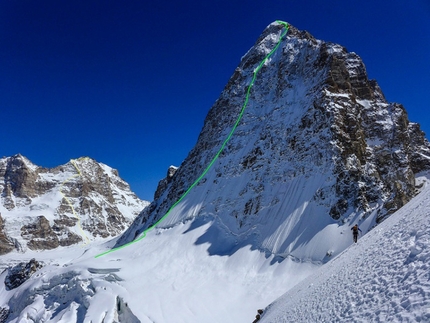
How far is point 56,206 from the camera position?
156 metres

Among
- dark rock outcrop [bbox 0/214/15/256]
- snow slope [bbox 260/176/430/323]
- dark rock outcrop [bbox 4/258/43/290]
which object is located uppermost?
dark rock outcrop [bbox 0/214/15/256]

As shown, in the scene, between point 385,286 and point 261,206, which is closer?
point 385,286

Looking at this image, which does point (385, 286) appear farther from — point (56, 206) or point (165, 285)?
point (56, 206)

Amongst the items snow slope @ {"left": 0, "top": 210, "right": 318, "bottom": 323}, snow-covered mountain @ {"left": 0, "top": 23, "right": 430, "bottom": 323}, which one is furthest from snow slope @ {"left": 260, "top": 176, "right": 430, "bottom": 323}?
snow slope @ {"left": 0, "top": 210, "right": 318, "bottom": 323}

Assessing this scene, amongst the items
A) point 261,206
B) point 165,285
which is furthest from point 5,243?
point 261,206

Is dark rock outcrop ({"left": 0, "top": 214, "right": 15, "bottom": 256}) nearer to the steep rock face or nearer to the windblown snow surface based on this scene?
the windblown snow surface

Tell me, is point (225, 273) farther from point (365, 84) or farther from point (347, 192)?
point (365, 84)

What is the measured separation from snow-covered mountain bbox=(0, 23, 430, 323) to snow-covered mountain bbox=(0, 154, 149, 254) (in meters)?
89.0

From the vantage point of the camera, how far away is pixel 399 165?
154 feet

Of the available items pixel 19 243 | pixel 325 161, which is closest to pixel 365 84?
pixel 325 161

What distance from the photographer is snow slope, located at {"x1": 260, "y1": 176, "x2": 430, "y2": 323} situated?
7.48 metres

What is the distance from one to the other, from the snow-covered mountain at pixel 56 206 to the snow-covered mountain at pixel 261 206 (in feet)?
292

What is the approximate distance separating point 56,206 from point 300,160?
140m

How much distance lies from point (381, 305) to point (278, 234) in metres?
31.7
